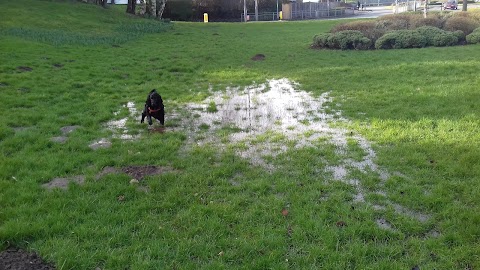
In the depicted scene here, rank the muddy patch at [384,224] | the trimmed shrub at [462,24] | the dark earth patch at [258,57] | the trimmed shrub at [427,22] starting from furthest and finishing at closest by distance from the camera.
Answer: the trimmed shrub at [427,22] → the trimmed shrub at [462,24] → the dark earth patch at [258,57] → the muddy patch at [384,224]

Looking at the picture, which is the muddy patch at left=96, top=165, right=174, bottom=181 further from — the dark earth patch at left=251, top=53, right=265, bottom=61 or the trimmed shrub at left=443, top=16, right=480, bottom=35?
the trimmed shrub at left=443, top=16, right=480, bottom=35

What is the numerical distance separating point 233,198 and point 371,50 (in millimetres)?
15697

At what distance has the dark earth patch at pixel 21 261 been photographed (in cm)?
381

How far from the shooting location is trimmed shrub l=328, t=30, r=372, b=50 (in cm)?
1938

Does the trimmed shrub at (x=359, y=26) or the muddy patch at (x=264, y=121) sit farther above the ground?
the trimmed shrub at (x=359, y=26)

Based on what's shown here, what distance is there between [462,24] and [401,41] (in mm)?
4077

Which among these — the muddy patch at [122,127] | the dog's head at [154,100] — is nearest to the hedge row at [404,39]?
the muddy patch at [122,127]

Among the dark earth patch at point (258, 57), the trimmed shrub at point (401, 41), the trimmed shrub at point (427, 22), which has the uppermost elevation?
the trimmed shrub at point (427, 22)

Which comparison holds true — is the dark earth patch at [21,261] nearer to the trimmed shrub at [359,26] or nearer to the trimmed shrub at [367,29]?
the trimmed shrub at [367,29]

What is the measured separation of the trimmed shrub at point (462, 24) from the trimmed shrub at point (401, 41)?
103 inches

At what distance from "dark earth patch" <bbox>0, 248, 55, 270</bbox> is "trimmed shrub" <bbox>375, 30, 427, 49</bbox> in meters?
18.0

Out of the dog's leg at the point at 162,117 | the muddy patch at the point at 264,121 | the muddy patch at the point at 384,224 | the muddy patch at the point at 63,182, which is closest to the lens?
the muddy patch at the point at 384,224

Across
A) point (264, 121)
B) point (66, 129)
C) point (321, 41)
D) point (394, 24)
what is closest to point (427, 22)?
point (394, 24)

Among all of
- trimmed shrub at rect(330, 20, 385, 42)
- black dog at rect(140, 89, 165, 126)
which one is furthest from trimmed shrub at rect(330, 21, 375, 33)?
black dog at rect(140, 89, 165, 126)
